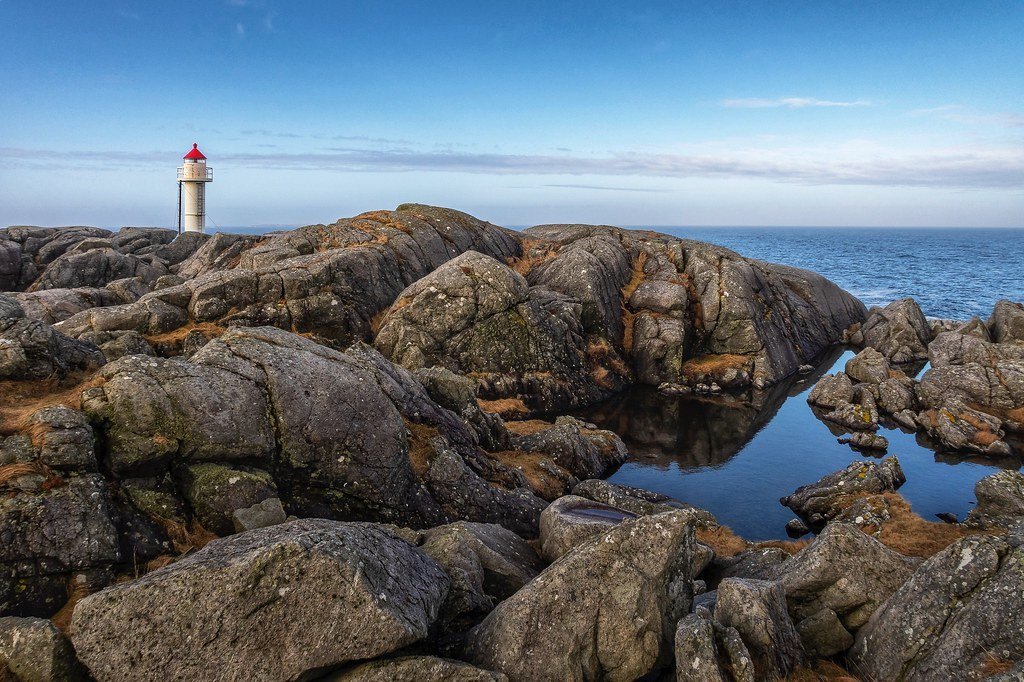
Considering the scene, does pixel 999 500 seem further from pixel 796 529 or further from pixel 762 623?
pixel 762 623

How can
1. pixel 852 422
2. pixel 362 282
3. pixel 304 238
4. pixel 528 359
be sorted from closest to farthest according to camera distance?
pixel 852 422 < pixel 528 359 < pixel 362 282 < pixel 304 238

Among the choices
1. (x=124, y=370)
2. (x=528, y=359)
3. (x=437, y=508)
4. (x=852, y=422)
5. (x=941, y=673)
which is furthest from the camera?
(x=528, y=359)

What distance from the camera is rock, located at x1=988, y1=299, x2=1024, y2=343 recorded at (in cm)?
5391

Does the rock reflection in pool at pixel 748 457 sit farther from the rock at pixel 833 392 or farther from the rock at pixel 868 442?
the rock at pixel 833 392

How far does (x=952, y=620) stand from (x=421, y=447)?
1736 centimetres

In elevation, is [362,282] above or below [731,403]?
above

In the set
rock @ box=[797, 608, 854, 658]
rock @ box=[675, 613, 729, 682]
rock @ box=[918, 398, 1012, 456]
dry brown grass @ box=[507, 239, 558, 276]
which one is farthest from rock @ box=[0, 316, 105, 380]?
dry brown grass @ box=[507, 239, 558, 276]

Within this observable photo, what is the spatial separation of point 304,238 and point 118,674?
50.2 metres

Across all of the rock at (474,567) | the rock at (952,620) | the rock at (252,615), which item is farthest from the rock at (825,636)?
the rock at (252,615)

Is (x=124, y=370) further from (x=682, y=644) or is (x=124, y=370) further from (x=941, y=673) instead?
(x=941, y=673)

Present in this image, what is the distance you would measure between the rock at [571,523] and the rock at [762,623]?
16.0 ft

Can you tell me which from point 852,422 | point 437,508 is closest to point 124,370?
point 437,508

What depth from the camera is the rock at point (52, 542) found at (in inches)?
522

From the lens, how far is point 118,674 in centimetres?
1081
